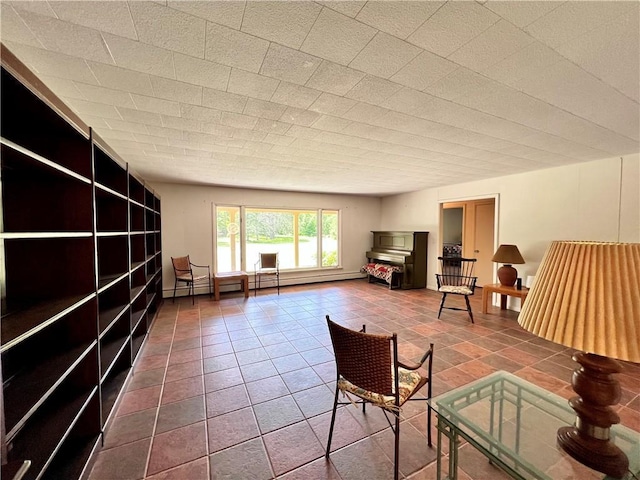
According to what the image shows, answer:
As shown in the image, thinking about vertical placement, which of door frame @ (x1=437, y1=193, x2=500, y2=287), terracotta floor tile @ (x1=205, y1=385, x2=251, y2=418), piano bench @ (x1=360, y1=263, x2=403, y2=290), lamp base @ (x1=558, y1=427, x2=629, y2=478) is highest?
door frame @ (x1=437, y1=193, x2=500, y2=287)

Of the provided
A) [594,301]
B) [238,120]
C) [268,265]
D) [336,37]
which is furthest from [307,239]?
[594,301]

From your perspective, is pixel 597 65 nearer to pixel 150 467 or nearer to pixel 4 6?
pixel 4 6

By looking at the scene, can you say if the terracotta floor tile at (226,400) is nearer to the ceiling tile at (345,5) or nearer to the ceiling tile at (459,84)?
the ceiling tile at (345,5)

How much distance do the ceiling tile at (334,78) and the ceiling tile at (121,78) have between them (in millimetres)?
1021

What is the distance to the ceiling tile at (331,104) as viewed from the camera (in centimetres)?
184

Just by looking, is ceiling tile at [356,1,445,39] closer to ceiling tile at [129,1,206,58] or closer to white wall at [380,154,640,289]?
ceiling tile at [129,1,206,58]

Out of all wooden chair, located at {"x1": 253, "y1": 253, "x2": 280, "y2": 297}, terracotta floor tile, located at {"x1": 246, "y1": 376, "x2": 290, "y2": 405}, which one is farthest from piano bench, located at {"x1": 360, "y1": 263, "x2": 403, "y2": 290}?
terracotta floor tile, located at {"x1": 246, "y1": 376, "x2": 290, "y2": 405}

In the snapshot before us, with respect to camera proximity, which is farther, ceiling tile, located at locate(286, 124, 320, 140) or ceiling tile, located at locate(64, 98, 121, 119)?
ceiling tile, located at locate(286, 124, 320, 140)

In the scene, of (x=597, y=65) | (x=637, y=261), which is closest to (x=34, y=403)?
(x=637, y=261)

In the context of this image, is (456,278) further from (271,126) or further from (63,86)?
(63,86)

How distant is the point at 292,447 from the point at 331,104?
2333mm

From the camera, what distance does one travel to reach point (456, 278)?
16.1 ft

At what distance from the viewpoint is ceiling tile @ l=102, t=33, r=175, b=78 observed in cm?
128

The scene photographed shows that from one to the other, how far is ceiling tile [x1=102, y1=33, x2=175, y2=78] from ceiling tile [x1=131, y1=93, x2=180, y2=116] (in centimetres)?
36
